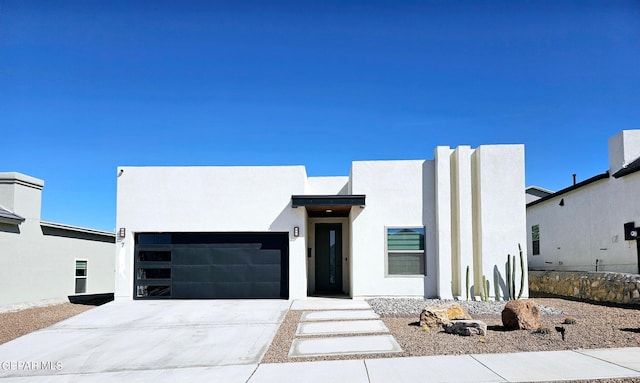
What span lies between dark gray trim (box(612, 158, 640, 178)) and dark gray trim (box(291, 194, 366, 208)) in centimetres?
864

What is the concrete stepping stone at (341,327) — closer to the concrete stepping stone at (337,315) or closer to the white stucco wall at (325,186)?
the concrete stepping stone at (337,315)

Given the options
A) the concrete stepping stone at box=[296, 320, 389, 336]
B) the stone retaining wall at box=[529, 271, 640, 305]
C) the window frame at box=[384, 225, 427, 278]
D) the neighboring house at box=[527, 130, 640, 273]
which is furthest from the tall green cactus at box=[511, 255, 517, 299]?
the concrete stepping stone at box=[296, 320, 389, 336]

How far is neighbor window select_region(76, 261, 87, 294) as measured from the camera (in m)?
18.0

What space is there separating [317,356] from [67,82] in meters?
11.4

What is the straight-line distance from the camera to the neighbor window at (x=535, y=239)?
22469 mm

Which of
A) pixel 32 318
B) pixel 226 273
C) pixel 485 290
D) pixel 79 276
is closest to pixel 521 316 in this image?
pixel 485 290

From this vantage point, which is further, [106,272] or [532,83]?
[106,272]

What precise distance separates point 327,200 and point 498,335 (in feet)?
20.6

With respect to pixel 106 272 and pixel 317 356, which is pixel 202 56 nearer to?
pixel 317 356

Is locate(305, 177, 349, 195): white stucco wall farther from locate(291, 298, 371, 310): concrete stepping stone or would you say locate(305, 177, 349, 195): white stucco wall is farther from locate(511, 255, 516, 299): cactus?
locate(511, 255, 516, 299): cactus

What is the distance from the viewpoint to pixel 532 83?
46.0 feet

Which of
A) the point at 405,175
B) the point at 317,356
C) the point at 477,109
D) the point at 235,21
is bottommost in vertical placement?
the point at 317,356

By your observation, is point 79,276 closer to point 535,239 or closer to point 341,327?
point 341,327

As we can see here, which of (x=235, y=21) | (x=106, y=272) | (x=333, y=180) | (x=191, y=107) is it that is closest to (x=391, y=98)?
(x=333, y=180)
